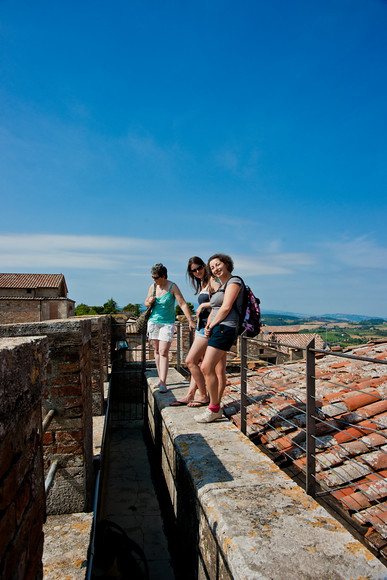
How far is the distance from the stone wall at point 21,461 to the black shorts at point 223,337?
7.33ft

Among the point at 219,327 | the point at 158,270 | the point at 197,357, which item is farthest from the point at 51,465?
the point at 158,270

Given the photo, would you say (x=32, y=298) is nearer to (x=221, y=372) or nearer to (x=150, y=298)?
(x=150, y=298)

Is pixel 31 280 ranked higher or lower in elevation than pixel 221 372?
higher

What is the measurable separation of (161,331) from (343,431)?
10.1 ft

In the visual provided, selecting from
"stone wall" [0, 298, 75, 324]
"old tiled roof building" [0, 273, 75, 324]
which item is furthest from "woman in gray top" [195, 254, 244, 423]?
"stone wall" [0, 298, 75, 324]

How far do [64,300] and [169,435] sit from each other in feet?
126

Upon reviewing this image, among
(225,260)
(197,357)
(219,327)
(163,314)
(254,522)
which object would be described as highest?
(225,260)

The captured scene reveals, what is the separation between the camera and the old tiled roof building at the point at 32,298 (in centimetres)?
3834

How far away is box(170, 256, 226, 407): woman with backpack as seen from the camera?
13.3ft

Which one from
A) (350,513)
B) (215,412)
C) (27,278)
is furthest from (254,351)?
(27,278)

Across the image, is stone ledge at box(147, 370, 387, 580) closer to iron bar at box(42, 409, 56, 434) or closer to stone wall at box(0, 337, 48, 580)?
stone wall at box(0, 337, 48, 580)

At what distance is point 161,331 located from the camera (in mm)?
4934

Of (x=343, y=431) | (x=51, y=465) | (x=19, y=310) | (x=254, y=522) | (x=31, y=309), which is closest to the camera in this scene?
(x=254, y=522)

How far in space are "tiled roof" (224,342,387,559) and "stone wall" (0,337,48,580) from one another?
4.18ft
